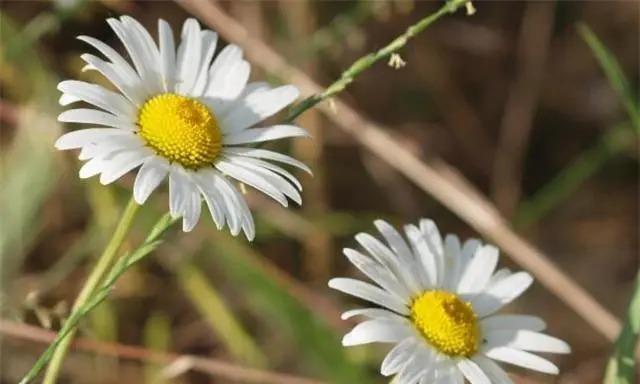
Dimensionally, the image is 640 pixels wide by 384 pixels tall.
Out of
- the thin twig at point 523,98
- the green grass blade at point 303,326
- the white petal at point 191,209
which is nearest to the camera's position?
the white petal at point 191,209

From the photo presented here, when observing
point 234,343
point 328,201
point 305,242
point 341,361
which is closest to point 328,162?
point 328,201

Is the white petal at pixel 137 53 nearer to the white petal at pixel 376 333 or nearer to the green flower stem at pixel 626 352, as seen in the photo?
the white petal at pixel 376 333

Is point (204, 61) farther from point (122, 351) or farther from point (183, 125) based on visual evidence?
point (122, 351)

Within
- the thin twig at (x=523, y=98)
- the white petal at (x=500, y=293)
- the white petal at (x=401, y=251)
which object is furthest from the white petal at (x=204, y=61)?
the thin twig at (x=523, y=98)

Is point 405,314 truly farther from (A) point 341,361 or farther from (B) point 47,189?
(B) point 47,189

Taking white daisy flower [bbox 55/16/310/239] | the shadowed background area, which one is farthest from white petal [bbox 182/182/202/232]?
the shadowed background area

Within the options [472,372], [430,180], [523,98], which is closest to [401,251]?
[472,372]
